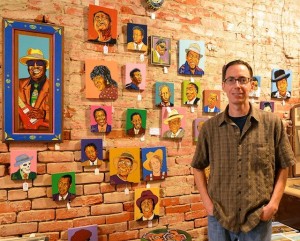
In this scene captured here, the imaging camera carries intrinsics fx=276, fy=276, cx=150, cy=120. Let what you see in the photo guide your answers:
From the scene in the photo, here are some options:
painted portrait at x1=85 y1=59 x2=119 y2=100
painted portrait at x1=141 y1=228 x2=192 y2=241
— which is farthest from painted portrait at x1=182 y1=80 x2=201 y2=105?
painted portrait at x1=141 y1=228 x2=192 y2=241

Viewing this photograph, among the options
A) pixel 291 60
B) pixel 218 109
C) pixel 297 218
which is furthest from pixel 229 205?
pixel 291 60

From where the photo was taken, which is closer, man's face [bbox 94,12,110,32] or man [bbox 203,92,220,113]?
man's face [bbox 94,12,110,32]

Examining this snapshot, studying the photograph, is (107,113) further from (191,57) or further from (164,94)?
(191,57)

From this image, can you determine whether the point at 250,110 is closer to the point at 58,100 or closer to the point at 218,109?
the point at 218,109

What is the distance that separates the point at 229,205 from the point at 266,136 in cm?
42

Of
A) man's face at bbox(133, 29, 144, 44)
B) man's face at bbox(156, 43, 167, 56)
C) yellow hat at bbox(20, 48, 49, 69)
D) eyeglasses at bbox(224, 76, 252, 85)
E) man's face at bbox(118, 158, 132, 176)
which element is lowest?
man's face at bbox(118, 158, 132, 176)

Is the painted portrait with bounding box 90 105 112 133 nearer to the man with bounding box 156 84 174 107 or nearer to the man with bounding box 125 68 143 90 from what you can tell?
the man with bounding box 125 68 143 90

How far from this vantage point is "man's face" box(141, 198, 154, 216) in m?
2.17

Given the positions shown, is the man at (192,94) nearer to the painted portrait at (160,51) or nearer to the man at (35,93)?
the painted portrait at (160,51)

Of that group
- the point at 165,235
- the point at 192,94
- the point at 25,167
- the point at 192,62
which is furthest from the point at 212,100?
the point at 25,167

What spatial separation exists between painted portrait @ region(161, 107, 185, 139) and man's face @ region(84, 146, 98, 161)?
56 centimetres

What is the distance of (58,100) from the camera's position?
190cm

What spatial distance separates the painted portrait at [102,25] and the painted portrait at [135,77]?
0.79 ft

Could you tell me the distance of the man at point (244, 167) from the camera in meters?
1.45
